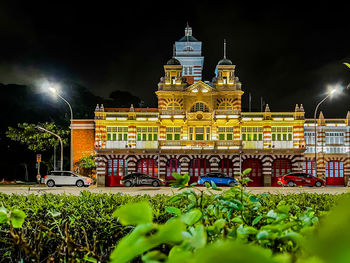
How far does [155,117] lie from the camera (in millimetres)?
29938

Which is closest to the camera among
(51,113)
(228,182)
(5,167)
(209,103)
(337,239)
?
(337,239)

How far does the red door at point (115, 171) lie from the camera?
2898cm

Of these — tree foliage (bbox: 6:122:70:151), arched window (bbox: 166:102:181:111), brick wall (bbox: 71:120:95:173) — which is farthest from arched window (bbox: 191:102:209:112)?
tree foliage (bbox: 6:122:70:151)

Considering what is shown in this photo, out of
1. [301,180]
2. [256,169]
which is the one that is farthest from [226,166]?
[301,180]

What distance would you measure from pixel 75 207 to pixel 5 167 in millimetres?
35649

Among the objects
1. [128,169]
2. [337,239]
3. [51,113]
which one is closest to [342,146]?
[128,169]

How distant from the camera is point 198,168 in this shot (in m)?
29.2

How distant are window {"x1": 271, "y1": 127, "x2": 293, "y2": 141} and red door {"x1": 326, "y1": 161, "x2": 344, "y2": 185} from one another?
16.3ft

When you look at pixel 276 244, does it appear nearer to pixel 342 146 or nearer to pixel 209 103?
pixel 209 103

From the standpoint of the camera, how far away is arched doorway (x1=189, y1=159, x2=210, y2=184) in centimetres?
2917

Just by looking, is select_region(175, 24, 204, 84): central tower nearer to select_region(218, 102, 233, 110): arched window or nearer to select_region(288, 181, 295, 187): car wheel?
select_region(218, 102, 233, 110): arched window

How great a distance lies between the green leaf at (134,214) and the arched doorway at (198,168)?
28.8 m

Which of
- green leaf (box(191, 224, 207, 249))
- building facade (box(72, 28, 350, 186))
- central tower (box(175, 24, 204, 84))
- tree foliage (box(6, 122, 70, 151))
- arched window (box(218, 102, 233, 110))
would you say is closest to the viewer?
green leaf (box(191, 224, 207, 249))

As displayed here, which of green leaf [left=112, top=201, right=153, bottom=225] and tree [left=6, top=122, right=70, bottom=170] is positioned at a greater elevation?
tree [left=6, top=122, right=70, bottom=170]
